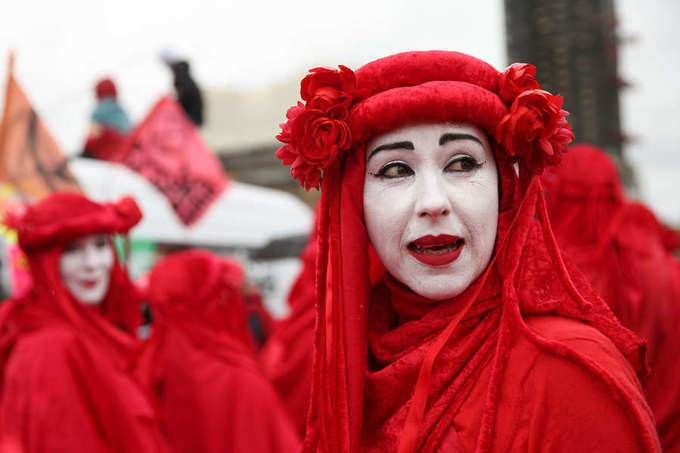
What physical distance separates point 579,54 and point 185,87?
4.87m

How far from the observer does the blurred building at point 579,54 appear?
769 cm

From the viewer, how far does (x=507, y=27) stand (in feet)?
25.0

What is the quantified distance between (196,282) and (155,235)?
236 cm

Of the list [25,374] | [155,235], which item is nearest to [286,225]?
[155,235]

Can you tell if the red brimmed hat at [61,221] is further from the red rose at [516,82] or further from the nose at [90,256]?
the red rose at [516,82]

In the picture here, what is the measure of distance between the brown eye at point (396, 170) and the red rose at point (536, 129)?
0.23 m

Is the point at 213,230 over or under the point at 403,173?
under

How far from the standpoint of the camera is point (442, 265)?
1509 millimetres

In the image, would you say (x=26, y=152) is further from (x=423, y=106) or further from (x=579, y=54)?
(x=579, y=54)

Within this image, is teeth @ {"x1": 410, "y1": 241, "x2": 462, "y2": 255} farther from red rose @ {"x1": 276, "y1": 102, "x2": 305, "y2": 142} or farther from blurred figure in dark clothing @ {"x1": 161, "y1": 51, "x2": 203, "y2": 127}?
blurred figure in dark clothing @ {"x1": 161, "y1": 51, "x2": 203, "y2": 127}

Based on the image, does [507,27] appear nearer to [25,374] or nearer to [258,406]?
[258,406]

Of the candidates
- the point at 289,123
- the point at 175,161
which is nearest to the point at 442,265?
the point at 289,123

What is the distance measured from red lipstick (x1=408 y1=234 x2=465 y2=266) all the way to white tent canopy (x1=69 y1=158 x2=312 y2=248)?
4.08 meters

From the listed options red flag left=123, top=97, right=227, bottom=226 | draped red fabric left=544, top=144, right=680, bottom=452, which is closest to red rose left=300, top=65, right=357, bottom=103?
draped red fabric left=544, top=144, right=680, bottom=452
